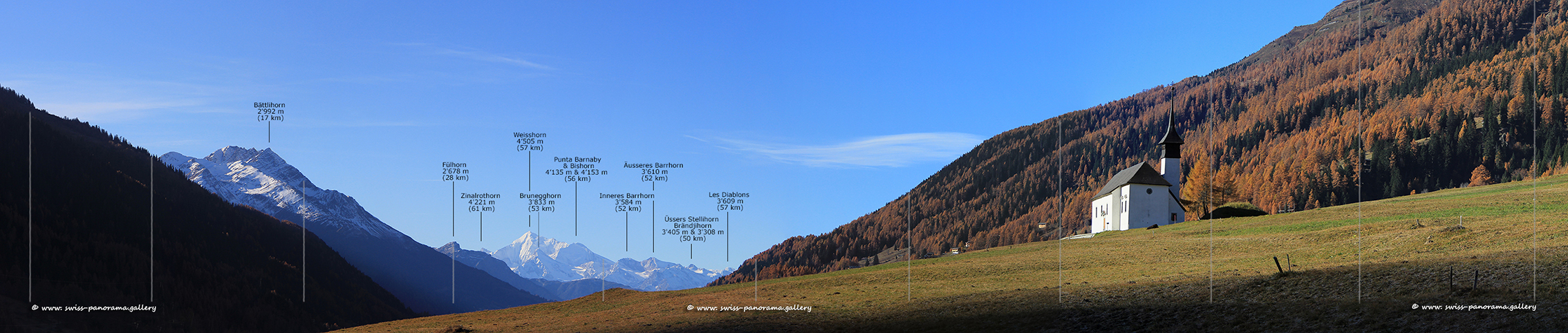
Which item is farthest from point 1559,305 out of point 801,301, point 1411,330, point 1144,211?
point 1144,211

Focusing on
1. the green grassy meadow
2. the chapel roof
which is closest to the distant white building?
the chapel roof

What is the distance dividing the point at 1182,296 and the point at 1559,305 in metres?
13.7

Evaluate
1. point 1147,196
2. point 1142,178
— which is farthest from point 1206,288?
point 1142,178

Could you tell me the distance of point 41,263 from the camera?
196125 millimetres

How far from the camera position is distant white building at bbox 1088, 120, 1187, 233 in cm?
10981

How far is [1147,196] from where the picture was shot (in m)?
110

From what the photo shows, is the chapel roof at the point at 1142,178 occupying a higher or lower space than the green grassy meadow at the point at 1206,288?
higher

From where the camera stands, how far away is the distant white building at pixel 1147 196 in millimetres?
109812

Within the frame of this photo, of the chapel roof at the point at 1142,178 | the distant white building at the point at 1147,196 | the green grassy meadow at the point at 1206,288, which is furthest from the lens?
the chapel roof at the point at 1142,178

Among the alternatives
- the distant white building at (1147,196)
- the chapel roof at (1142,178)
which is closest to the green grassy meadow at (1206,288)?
the distant white building at (1147,196)

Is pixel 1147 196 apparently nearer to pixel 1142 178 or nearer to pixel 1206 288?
pixel 1142 178

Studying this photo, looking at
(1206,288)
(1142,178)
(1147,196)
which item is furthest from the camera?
(1142,178)

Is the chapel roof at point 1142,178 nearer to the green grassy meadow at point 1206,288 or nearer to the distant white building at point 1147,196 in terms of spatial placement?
the distant white building at point 1147,196

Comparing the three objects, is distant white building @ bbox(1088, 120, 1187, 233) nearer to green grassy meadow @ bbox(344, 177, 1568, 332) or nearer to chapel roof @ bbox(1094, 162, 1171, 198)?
chapel roof @ bbox(1094, 162, 1171, 198)
